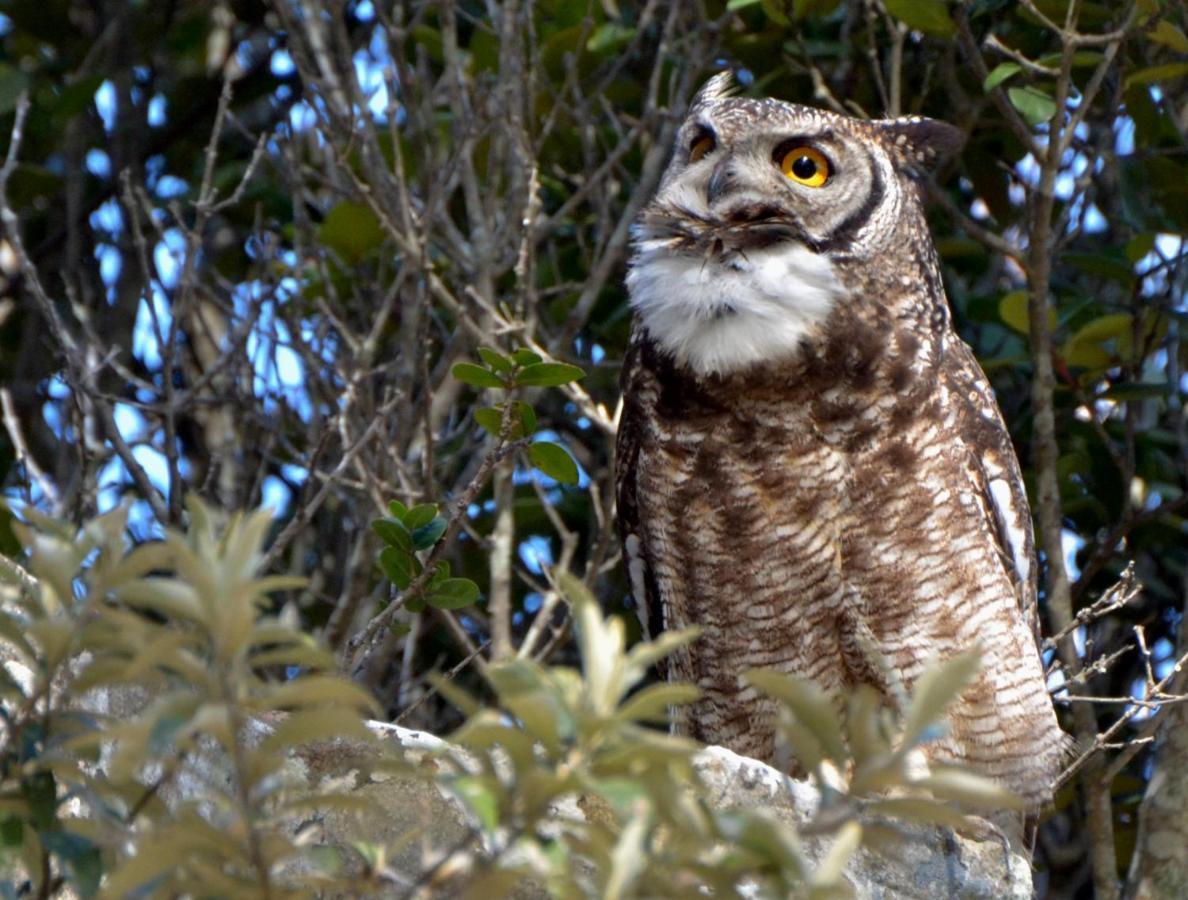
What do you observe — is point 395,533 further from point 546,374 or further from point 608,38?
point 608,38

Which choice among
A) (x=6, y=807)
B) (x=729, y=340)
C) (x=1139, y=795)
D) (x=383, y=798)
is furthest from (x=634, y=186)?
(x=6, y=807)

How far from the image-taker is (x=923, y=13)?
3748 millimetres

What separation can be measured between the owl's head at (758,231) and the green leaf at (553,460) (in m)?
0.47

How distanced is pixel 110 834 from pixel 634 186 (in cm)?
316

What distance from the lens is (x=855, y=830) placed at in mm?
1251

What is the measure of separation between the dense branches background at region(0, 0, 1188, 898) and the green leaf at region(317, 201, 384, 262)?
0.03ft

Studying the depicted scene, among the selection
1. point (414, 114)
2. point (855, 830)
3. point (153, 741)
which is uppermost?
point (414, 114)

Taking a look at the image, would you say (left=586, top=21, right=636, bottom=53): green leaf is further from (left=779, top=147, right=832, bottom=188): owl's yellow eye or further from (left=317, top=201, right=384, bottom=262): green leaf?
(left=779, top=147, right=832, bottom=188): owl's yellow eye

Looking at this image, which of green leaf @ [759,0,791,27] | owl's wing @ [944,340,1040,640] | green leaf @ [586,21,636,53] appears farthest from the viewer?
green leaf @ [586,21,636,53]

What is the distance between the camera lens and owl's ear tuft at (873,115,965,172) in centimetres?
364

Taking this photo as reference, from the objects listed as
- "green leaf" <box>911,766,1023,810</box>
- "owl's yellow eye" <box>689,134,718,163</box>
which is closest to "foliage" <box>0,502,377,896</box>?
"green leaf" <box>911,766,1023,810</box>

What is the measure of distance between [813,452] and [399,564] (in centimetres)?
90

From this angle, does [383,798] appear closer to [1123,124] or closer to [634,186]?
[634,186]

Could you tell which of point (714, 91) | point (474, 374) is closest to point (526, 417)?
point (474, 374)
